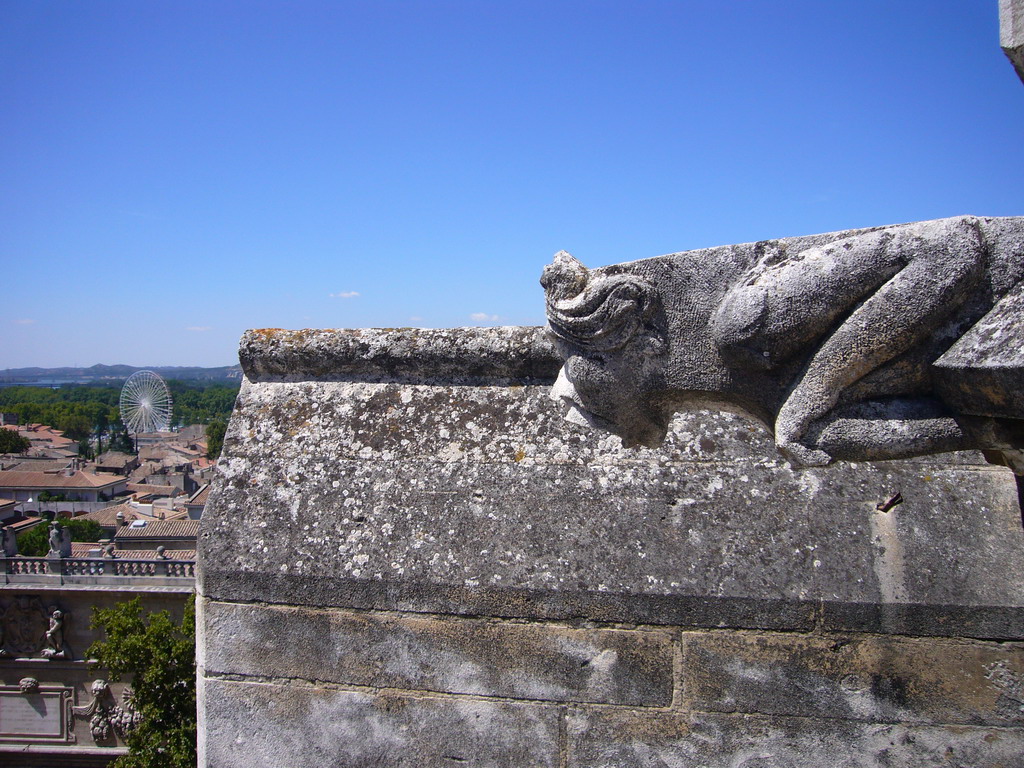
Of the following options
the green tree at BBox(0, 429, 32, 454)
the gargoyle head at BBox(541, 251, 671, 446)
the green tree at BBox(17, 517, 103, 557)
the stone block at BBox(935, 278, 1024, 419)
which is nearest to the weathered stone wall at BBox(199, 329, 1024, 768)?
the gargoyle head at BBox(541, 251, 671, 446)

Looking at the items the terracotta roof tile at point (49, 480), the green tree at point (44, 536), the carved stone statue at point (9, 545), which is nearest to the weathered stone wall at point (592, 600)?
the carved stone statue at point (9, 545)

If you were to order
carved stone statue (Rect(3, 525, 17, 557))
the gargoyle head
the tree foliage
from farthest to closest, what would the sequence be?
the tree foliage, carved stone statue (Rect(3, 525, 17, 557)), the gargoyle head

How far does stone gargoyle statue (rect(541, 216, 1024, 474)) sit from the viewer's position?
1438mm

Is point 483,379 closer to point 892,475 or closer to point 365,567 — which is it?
point 365,567

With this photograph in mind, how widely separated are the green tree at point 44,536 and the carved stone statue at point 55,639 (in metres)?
9.01

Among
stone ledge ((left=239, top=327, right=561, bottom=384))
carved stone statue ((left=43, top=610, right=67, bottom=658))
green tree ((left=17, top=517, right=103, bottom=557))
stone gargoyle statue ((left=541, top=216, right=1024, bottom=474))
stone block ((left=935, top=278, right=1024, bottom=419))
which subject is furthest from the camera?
green tree ((left=17, top=517, right=103, bottom=557))

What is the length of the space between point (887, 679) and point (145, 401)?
3019 inches

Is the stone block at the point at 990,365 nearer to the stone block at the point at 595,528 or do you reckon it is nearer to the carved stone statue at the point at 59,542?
the stone block at the point at 595,528

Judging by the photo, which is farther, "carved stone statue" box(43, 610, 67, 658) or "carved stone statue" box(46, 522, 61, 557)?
"carved stone statue" box(46, 522, 61, 557)

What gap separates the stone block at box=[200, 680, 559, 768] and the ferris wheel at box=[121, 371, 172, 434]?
247ft

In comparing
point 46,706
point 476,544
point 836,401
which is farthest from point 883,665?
point 46,706

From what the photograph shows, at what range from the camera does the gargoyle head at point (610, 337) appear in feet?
5.56

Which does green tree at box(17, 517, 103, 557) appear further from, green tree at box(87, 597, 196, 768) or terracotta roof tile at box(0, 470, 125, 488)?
green tree at box(87, 597, 196, 768)

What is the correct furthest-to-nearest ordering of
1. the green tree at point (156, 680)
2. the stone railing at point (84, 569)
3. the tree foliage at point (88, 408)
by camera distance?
1. the tree foliage at point (88, 408)
2. the stone railing at point (84, 569)
3. the green tree at point (156, 680)
